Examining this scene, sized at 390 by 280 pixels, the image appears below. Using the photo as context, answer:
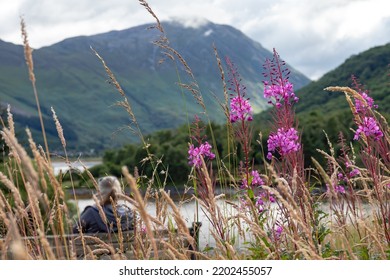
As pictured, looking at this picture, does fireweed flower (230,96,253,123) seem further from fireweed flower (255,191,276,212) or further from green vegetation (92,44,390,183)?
green vegetation (92,44,390,183)

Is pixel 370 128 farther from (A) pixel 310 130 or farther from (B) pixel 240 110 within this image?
(A) pixel 310 130

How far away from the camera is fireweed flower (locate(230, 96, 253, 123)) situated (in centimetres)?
363

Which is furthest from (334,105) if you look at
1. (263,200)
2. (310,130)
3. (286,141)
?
(286,141)

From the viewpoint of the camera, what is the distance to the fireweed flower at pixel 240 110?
11.9ft

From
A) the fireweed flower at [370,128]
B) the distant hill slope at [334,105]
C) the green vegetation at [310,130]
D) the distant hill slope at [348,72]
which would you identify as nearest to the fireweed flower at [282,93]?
the fireweed flower at [370,128]

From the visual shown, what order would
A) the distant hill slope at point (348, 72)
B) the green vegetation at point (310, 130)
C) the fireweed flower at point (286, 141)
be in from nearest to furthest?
the fireweed flower at point (286, 141), the green vegetation at point (310, 130), the distant hill slope at point (348, 72)

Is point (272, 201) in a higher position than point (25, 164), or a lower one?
lower

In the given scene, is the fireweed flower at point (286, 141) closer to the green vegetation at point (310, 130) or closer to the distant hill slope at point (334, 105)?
the green vegetation at point (310, 130)

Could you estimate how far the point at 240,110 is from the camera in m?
3.67

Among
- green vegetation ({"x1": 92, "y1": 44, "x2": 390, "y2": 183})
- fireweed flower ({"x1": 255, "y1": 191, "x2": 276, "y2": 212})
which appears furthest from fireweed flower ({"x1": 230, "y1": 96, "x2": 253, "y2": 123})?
green vegetation ({"x1": 92, "y1": 44, "x2": 390, "y2": 183})

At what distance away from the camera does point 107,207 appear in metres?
6.85
